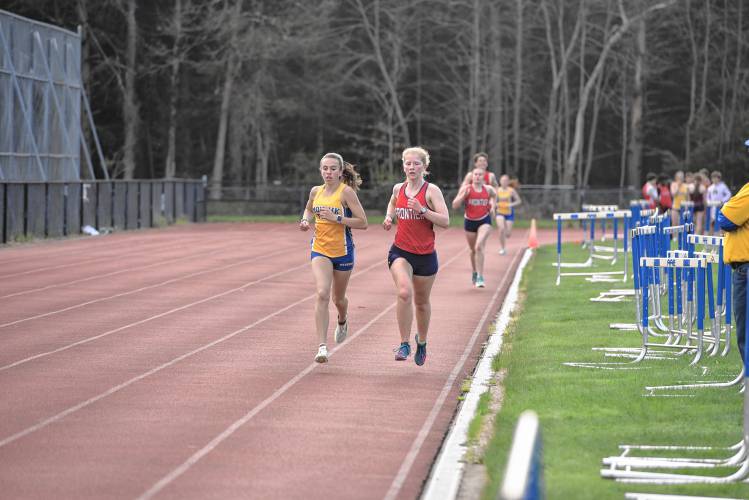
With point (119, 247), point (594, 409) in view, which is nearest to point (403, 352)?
point (594, 409)

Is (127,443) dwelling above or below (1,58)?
below

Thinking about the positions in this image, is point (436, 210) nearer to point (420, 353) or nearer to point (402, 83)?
point (420, 353)

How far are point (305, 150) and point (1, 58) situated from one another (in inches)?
1246

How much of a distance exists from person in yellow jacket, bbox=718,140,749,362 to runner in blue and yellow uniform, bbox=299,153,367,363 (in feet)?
10.6

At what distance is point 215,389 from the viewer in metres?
10.2

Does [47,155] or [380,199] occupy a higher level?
[47,155]

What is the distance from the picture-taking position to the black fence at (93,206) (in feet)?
104

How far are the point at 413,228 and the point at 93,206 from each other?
2694 centimetres

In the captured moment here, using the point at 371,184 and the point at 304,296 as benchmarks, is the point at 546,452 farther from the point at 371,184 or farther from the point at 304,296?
the point at 371,184

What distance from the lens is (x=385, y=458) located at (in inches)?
305

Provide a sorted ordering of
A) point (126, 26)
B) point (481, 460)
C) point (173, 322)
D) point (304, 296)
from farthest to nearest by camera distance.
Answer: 1. point (126, 26)
2. point (304, 296)
3. point (173, 322)
4. point (481, 460)

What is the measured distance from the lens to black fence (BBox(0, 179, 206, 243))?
31547mm

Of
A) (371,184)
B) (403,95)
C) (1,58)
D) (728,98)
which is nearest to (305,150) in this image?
(403,95)

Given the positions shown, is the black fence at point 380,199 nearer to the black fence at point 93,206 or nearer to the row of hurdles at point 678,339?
the black fence at point 93,206
